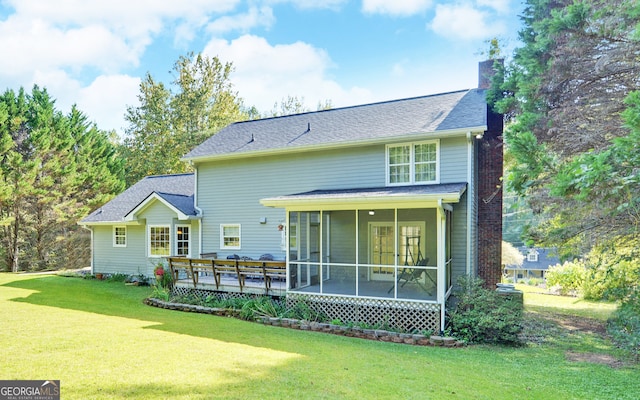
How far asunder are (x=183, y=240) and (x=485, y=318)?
11.8 meters

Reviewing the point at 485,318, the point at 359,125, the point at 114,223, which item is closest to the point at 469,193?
the point at 485,318

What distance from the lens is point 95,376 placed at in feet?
16.5

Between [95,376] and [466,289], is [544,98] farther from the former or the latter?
[95,376]

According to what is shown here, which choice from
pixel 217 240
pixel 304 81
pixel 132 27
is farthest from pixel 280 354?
pixel 304 81

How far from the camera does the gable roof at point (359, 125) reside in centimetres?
1138

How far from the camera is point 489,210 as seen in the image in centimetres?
1192

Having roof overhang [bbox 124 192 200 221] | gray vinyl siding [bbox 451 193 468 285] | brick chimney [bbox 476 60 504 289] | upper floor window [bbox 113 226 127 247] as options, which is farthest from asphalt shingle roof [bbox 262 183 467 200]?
upper floor window [bbox 113 226 127 247]

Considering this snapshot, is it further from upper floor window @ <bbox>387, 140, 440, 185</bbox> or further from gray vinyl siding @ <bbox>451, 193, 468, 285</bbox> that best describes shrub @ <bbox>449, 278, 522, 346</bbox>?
upper floor window @ <bbox>387, 140, 440, 185</bbox>

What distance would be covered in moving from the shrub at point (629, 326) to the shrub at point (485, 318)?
2119 millimetres

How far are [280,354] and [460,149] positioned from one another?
7.84 metres

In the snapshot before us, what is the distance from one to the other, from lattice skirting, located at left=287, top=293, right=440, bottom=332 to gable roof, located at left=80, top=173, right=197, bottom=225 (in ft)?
23.5

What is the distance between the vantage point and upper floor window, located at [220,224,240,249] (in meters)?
14.2

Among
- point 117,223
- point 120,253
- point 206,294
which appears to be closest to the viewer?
point 206,294

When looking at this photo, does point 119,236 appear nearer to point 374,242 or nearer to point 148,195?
point 148,195
